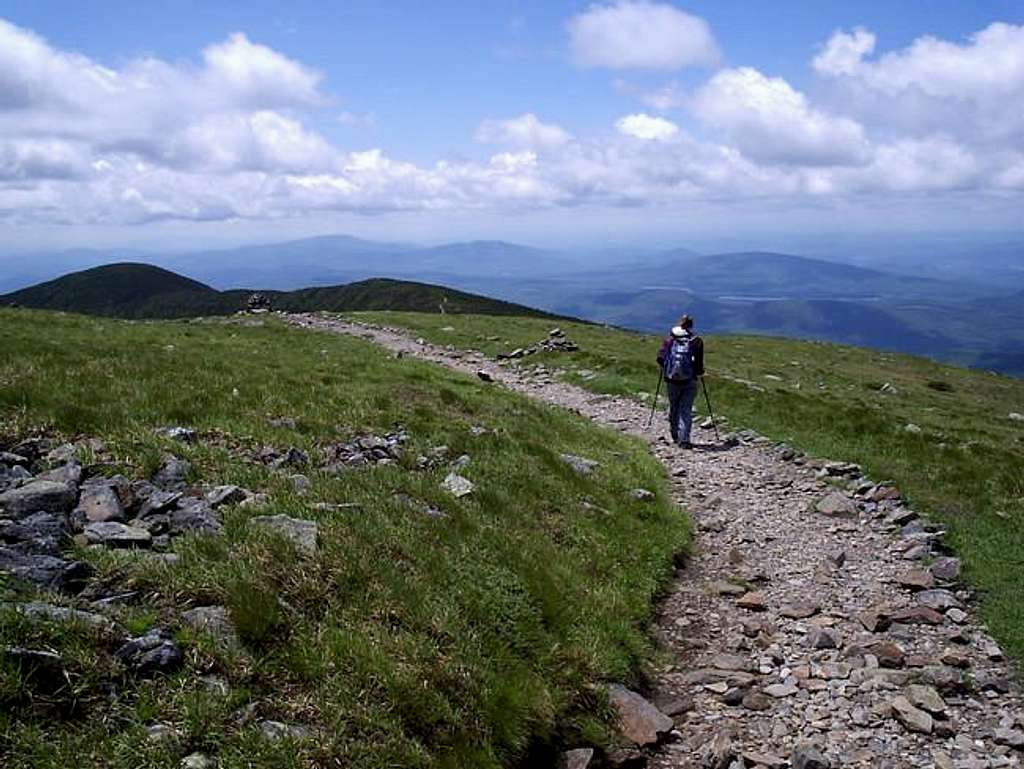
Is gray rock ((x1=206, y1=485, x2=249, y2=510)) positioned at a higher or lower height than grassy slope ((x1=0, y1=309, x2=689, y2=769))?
higher

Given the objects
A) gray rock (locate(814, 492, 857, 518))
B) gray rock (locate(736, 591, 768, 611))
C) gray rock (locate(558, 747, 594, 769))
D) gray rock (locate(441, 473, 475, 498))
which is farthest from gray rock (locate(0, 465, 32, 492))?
gray rock (locate(814, 492, 857, 518))

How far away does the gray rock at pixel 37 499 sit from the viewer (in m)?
7.59

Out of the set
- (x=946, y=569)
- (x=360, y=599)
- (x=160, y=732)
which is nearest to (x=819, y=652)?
(x=946, y=569)

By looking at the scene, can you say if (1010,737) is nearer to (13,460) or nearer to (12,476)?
(12,476)

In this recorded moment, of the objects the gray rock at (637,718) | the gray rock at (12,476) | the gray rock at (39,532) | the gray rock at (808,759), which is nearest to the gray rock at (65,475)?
the gray rock at (12,476)

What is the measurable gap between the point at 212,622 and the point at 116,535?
2.01m

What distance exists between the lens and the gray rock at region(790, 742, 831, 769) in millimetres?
6988

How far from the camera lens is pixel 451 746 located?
242 inches

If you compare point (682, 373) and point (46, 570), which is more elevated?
point (682, 373)

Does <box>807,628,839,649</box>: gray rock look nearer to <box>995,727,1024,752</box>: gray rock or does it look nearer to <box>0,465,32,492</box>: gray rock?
<box>995,727,1024,752</box>: gray rock

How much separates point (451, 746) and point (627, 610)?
4.24 meters

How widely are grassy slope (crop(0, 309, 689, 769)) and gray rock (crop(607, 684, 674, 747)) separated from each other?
0.28m

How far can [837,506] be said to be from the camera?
15.1 m

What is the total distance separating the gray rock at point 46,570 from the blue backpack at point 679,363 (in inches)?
647
